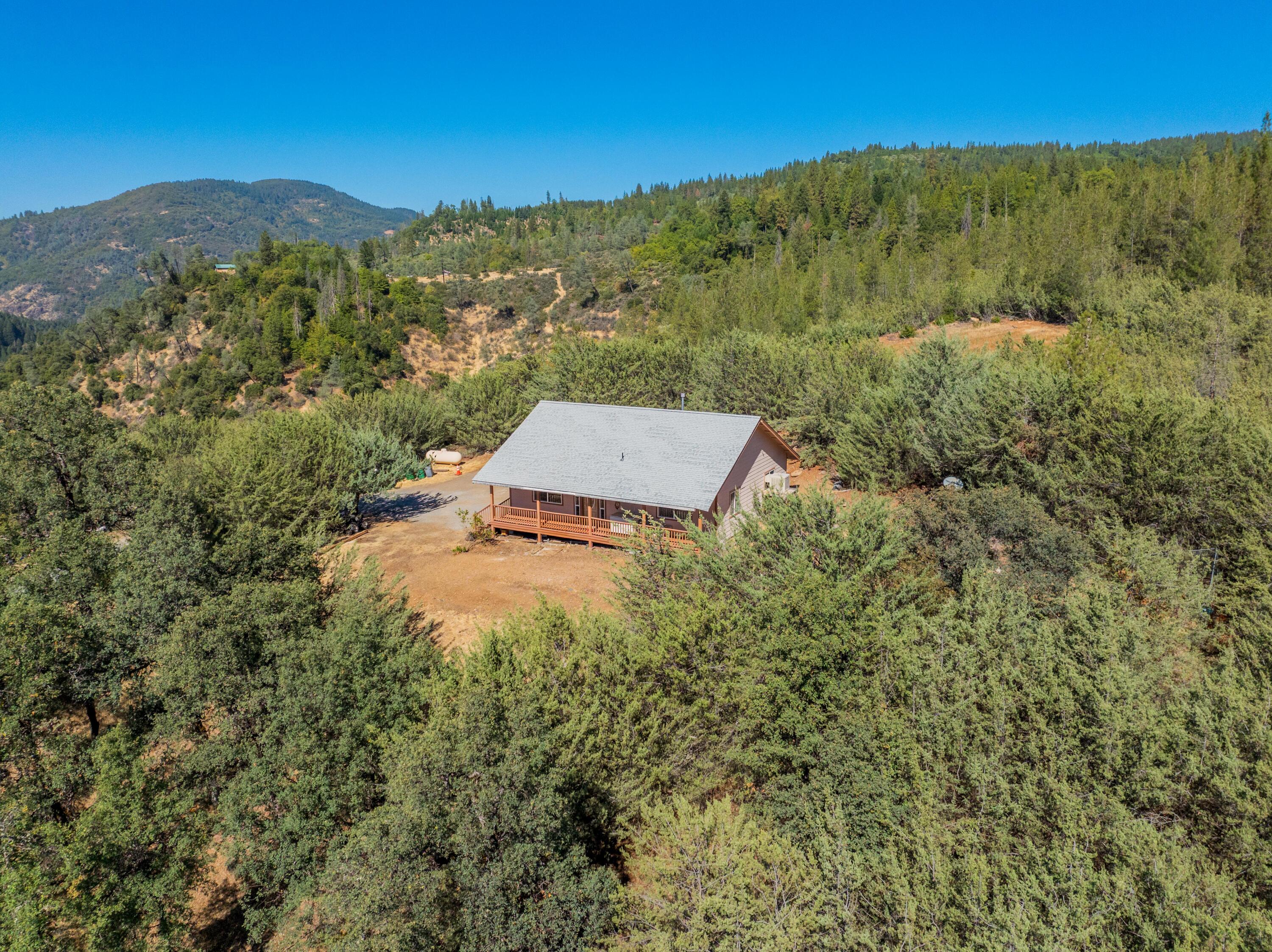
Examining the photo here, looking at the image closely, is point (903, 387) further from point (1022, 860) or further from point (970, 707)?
point (1022, 860)

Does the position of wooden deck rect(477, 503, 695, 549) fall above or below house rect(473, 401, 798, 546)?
below

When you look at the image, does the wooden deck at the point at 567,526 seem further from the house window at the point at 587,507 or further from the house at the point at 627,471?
the house window at the point at 587,507

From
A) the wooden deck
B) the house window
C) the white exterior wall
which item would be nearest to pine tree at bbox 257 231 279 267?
the wooden deck

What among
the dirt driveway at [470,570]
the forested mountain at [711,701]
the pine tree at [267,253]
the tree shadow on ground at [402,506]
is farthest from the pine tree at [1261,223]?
the pine tree at [267,253]

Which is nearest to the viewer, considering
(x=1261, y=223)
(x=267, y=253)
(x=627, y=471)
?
(x=627, y=471)

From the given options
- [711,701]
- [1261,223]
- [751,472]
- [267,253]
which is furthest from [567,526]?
[267,253]

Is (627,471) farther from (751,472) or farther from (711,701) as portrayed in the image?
(711,701)

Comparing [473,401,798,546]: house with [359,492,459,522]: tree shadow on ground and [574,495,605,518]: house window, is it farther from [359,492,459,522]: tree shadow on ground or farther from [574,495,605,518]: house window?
[359,492,459,522]: tree shadow on ground
